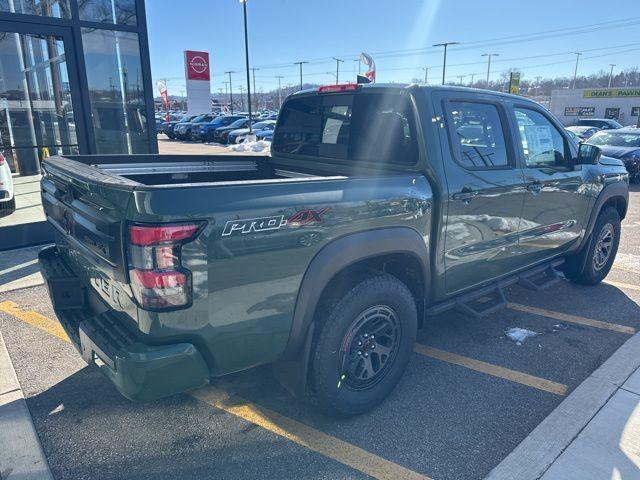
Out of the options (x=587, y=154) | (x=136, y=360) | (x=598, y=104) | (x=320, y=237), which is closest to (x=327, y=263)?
(x=320, y=237)

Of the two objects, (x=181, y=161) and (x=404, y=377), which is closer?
(x=404, y=377)

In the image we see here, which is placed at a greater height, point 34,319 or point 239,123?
point 239,123

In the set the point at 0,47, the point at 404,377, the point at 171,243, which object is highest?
the point at 0,47

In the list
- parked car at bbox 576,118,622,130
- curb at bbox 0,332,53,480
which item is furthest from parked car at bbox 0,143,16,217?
parked car at bbox 576,118,622,130

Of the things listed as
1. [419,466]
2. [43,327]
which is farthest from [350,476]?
[43,327]

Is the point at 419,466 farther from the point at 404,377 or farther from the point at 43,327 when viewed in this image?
the point at 43,327

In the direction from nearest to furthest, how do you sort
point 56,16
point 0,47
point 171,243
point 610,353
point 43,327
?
point 171,243, point 610,353, point 43,327, point 56,16, point 0,47

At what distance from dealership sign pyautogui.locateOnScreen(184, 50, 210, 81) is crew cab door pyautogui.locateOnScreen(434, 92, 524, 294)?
29.2 metres

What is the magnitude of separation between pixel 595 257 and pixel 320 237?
4.04m

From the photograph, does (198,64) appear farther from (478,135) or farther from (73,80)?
(478,135)

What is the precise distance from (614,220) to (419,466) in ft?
13.5

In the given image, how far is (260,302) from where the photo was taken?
2336mm

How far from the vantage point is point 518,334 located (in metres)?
4.12

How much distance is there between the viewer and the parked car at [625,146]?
42.9 feet
